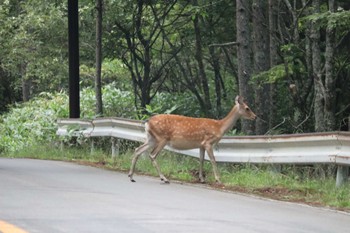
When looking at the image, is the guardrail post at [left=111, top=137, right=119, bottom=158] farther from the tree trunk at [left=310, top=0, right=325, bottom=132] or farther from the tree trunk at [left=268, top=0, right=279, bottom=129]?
the tree trunk at [left=310, top=0, right=325, bottom=132]

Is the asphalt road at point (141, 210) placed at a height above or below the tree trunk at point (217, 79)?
below

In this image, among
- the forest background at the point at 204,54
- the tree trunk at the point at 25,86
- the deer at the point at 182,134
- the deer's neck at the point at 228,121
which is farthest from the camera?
the tree trunk at the point at 25,86

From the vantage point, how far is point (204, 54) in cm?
2625

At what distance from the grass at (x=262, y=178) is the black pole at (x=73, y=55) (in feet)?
15.7

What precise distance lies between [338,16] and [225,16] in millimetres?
10940

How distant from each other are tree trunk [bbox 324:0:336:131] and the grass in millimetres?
1679

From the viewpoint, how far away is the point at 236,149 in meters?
12.7

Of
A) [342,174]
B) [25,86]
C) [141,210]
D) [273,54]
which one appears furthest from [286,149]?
[25,86]

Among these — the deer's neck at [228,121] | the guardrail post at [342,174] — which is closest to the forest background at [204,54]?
the deer's neck at [228,121]

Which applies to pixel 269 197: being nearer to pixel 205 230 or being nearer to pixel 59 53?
pixel 205 230

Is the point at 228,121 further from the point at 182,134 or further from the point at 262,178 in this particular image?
the point at 262,178

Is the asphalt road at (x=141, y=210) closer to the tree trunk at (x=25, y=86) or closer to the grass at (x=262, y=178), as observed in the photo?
the grass at (x=262, y=178)

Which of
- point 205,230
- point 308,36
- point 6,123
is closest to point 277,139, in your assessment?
point 308,36

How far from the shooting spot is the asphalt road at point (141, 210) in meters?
7.24
